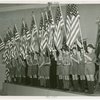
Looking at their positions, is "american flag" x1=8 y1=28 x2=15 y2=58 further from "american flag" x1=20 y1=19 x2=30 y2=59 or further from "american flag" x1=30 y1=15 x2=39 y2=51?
"american flag" x1=30 y1=15 x2=39 y2=51

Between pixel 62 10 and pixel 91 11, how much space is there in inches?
11.4

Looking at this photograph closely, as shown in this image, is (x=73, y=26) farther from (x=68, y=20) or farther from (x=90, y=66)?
(x=90, y=66)

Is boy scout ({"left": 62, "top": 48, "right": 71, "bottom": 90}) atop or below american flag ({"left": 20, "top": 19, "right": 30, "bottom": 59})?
below

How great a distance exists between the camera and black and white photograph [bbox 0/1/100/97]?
8.55 feet

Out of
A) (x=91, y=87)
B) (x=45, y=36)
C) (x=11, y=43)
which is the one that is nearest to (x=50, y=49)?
(x=45, y=36)

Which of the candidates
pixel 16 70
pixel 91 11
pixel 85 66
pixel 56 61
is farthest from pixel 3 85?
pixel 91 11

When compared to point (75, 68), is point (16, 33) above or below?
above

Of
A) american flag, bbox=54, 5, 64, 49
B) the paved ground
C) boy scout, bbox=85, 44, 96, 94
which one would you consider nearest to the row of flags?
american flag, bbox=54, 5, 64, 49

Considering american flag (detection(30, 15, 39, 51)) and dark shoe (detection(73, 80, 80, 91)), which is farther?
american flag (detection(30, 15, 39, 51))

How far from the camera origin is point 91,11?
266 centimetres

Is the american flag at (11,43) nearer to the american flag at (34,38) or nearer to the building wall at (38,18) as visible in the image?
the building wall at (38,18)

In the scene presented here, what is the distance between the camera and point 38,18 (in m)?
2.69

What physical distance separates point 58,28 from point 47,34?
0.13 meters

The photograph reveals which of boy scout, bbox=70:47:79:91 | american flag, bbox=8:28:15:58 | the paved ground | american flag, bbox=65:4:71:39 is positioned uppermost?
american flag, bbox=65:4:71:39
